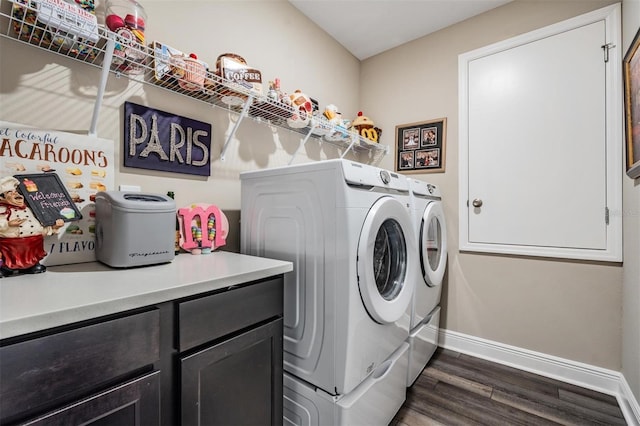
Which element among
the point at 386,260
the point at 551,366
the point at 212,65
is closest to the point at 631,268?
the point at 551,366

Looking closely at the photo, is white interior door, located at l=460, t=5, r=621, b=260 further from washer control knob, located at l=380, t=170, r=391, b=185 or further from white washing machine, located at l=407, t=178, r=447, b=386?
washer control knob, located at l=380, t=170, r=391, b=185

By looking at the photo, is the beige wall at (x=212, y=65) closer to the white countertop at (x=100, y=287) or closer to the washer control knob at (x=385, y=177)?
the white countertop at (x=100, y=287)

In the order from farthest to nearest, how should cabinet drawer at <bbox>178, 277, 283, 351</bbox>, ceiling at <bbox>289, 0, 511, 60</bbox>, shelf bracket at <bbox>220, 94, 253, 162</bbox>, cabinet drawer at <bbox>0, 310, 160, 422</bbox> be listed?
1. ceiling at <bbox>289, 0, 511, 60</bbox>
2. shelf bracket at <bbox>220, 94, 253, 162</bbox>
3. cabinet drawer at <bbox>178, 277, 283, 351</bbox>
4. cabinet drawer at <bbox>0, 310, 160, 422</bbox>

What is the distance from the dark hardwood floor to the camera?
59.1 inches

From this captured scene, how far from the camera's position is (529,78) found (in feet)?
6.60

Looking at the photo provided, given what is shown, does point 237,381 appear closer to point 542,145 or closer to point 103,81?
point 103,81

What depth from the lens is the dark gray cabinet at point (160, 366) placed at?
543 millimetres

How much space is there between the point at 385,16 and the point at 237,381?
2561 mm

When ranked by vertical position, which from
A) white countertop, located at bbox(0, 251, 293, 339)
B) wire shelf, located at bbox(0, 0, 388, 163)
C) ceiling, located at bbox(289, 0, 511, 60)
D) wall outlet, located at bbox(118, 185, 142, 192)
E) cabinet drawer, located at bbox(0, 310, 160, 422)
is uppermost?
ceiling, located at bbox(289, 0, 511, 60)

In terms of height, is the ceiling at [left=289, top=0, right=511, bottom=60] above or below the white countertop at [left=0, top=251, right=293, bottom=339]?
above

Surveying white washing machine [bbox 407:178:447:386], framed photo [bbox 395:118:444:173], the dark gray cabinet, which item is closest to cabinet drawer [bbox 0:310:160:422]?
the dark gray cabinet

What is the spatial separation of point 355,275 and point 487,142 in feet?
5.67

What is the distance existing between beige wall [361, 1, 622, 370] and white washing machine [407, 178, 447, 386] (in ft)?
0.84

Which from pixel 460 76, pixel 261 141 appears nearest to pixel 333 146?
pixel 261 141
